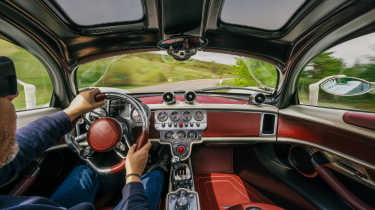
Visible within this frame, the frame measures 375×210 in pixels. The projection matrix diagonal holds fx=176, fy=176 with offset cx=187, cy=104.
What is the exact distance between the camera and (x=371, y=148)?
3.67 ft

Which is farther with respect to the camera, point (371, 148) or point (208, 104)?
point (208, 104)

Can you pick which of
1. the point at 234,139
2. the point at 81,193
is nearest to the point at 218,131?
the point at 234,139

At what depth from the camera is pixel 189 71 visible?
2.39m

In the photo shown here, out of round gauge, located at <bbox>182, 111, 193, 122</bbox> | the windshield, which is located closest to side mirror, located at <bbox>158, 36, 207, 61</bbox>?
the windshield

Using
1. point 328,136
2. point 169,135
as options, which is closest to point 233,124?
point 169,135

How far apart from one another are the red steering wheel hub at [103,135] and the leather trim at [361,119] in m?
1.69

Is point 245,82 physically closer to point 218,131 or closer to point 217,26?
point 218,131

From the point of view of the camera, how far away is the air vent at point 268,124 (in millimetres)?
1934

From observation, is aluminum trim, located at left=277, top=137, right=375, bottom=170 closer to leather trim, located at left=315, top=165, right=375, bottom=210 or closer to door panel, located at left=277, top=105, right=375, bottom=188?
door panel, located at left=277, top=105, right=375, bottom=188

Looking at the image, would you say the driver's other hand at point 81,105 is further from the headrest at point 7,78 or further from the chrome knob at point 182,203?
the chrome knob at point 182,203

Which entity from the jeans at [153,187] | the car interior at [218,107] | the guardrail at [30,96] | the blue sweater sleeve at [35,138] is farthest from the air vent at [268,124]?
the guardrail at [30,96]

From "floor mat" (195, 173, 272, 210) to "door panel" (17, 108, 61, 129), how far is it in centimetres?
187

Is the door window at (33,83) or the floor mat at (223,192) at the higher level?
the door window at (33,83)

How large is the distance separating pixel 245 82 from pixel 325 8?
1.08 m
